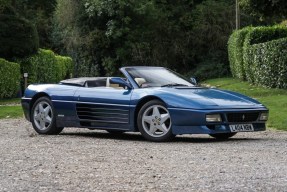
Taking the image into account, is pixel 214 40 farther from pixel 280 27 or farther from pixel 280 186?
pixel 280 186

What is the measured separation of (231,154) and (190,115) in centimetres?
198

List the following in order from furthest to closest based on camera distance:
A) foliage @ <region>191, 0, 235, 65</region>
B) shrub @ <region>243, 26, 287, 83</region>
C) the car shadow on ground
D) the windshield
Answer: foliage @ <region>191, 0, 235, 65</region> < shrub @ <region>243, 26, 287, 83</region> < the windshield < the car shadow on ground

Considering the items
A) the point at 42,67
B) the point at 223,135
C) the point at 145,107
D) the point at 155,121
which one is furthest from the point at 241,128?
the point at 42,67

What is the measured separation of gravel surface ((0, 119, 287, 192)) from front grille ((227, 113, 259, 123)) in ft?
1.13

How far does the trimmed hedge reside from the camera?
86.9 ft

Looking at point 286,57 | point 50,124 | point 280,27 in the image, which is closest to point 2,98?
point 286,57

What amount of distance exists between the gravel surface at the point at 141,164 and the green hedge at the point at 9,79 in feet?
58.1

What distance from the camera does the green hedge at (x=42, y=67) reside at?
34.1 meters

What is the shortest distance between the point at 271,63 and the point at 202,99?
1647 centimetres

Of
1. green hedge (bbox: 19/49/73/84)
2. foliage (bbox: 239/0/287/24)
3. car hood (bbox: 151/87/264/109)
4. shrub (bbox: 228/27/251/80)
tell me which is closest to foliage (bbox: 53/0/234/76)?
green hedge (bbox: 19/49/73/84)

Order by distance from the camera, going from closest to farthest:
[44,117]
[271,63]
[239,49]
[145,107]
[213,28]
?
[145,107]
[44,117]
[271,63]
[239,49]
[213,28]

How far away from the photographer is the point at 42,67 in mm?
35625

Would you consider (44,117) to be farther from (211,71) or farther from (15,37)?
(211,71)

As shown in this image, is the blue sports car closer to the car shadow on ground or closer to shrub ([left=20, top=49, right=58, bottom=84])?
the car shadow on ground
